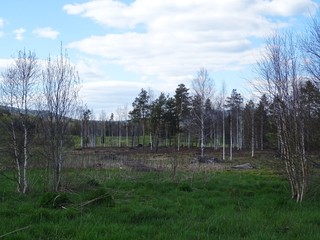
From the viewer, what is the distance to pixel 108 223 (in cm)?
778

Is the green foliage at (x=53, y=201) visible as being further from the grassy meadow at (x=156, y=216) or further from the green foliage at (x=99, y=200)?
the green foliage at (x=99, y=200)

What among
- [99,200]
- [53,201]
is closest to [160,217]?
[99,200]

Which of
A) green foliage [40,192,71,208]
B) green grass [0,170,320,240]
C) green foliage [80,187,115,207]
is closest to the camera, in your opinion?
green grass [0,170,320,240]

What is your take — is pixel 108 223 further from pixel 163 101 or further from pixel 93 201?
pixel 163 101

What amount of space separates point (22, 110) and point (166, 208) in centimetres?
615

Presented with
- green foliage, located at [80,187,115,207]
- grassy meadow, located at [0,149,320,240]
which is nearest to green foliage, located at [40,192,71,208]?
grassy meadow, located at [0,149,320,240]

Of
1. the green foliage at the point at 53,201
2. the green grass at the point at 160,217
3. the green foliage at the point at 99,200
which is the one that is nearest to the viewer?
the green grass at the point at 160,217

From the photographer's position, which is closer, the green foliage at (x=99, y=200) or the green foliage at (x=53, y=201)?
the green foliage at (x=53, y=201)

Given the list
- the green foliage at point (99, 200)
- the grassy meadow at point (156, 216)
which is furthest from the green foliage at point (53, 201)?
the green foliage at point (99, 200)

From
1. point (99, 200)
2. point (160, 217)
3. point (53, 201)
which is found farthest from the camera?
point (99, 200)

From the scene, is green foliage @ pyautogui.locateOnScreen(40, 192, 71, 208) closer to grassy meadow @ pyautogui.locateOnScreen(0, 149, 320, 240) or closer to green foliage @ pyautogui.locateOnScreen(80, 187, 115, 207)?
grassy meadow @ pyautogui.locateOnScreen(0, 149, 320, 240)

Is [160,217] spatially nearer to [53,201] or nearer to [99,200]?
[99,200]

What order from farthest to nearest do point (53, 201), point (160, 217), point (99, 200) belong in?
1. point (99, 200)
2. point (53, 201)
3. point (160, 217)

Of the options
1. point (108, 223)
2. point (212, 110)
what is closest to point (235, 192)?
point (108, 223)
